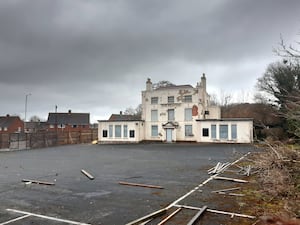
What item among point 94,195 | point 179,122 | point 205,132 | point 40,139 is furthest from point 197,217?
point 40,139

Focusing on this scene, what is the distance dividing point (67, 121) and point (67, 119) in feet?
1.75

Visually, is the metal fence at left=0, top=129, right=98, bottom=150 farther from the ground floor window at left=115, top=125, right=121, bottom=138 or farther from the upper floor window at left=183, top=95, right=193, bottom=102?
the upper floor window at left=183, top=95, right=193, bottom=102

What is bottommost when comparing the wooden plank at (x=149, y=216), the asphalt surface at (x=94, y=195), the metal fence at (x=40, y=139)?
the asphalt surface at (x=94, y=195)

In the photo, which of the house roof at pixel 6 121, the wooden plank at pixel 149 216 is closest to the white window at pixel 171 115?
the wooden plank at pixel 149 216

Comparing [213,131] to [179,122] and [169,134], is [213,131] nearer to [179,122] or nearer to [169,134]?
[179,122]

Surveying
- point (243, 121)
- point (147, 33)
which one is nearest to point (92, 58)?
point (147, 33)

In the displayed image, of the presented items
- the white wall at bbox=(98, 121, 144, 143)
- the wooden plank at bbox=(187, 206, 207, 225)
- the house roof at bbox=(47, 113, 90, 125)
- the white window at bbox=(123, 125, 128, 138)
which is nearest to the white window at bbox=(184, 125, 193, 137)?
the white wall at bbox=(98, 121, 144, 143)

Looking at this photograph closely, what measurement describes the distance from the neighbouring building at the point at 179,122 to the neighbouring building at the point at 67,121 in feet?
80.1

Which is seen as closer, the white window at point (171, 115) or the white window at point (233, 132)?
the white window at point (233, 132)

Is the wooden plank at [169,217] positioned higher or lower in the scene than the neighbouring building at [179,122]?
lower

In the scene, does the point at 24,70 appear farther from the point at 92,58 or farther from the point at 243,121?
the point at 243,121

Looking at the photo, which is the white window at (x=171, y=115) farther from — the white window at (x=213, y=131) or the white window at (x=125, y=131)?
the white window at (x=125, y=131)

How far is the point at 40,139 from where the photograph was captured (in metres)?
28.4

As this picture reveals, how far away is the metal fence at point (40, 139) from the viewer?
2586 cm
